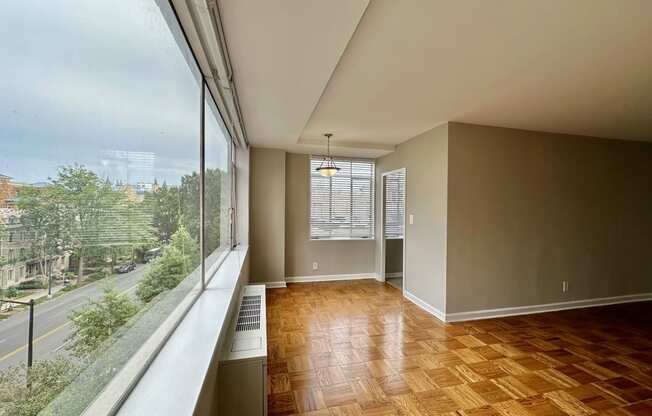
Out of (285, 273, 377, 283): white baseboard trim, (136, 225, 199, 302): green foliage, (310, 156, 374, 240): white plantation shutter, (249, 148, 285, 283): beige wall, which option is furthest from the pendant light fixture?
(136, 225, 199, 302): green foliage

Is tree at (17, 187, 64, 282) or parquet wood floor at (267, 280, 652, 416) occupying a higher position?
tree at (17, 187, 64, 282)

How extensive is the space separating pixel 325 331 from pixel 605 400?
7.59 feet

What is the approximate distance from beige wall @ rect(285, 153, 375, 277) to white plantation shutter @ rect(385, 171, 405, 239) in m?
1.09

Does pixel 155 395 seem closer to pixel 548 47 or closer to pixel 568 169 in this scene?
pixel 548 47

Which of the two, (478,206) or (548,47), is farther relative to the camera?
(478,206)

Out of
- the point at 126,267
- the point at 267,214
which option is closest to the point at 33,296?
the point at 126,267

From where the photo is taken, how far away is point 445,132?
10.9 ft

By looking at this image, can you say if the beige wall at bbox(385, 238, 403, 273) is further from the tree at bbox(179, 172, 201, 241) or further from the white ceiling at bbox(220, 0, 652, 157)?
the tree at bbox(179, 172, 201, 241)

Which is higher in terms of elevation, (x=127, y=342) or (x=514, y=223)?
(x=514, y=223)

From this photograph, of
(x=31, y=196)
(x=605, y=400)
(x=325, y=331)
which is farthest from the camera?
(x=325, y=331)

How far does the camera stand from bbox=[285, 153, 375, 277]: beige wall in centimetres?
493

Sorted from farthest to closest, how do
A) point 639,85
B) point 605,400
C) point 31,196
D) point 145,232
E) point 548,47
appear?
point 639,85 < point 605,400 < point 548,47 < point 145,232 < point 31,196

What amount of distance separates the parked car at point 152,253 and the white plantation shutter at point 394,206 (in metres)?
4.54

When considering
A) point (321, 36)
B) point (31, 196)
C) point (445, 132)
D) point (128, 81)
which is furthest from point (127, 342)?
point (445, 132)
